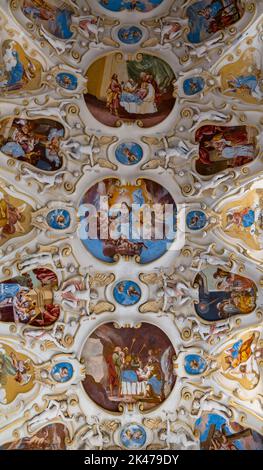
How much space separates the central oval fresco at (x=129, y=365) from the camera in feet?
51.5

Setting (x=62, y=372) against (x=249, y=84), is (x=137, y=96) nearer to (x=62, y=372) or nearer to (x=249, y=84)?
(x=249, y=84)

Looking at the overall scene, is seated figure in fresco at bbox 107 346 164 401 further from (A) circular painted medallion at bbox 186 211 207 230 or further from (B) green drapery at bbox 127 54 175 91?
(B) green drapery at bbox 127 54 175 91

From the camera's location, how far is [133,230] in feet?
51.9

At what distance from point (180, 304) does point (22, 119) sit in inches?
197

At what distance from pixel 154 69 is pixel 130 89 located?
2.15 feet

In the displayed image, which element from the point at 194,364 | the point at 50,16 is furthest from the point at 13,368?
the point at 50,16

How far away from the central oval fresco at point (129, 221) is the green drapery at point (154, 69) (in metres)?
2.14

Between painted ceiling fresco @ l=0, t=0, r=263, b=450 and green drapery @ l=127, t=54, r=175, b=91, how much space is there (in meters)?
0.02

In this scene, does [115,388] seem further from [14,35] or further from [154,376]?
[14,35]

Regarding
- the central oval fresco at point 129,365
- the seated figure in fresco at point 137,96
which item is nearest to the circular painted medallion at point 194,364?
the central oval fresco at point 129,365

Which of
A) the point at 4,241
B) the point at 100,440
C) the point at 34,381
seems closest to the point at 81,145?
the point at 4,241

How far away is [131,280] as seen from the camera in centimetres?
1578

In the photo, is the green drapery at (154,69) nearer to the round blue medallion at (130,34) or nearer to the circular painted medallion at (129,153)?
the round blue medallion at (130,34)

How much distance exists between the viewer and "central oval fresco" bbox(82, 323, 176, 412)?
51.5 ft
